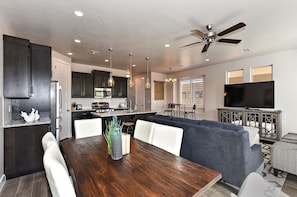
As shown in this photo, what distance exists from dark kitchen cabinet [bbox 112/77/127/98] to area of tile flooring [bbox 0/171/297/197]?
4.63 m

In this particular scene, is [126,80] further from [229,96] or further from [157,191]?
[157,191]

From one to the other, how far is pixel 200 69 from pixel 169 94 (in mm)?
2239

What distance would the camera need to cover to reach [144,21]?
271 centimetres

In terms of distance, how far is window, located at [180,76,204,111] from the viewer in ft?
22.8

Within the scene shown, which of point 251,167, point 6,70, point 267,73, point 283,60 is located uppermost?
point 283,60

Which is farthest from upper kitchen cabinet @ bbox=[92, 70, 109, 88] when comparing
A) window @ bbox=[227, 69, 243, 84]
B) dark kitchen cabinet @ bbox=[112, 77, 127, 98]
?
window @ bbox=[227, 69, 243, 84]

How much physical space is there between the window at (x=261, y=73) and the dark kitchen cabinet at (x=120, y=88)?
5254 millimetres

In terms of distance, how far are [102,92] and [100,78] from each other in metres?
0.63

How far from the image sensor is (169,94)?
27.3 feet

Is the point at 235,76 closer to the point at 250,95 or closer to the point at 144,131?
the point at 250,95

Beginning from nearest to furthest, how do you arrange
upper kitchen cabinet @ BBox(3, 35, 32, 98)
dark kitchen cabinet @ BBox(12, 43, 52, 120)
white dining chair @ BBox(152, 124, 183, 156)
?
1. white dining chair @ BBox(152, 124, 183, 156)
2. upper kitchen cabinet @ BBox(3, 35, 32, 98)
3. dark kitchen cabinet @ BBox(12, 43, 52, 120)

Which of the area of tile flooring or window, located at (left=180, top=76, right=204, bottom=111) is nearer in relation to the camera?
the area of tile flooring

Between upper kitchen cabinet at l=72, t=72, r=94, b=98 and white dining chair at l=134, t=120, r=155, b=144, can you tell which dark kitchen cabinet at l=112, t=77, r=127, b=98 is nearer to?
upper kitchen cabinet at l=72, t=72, r=94, b=98

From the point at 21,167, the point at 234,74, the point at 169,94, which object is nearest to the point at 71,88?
the point at 21,167
